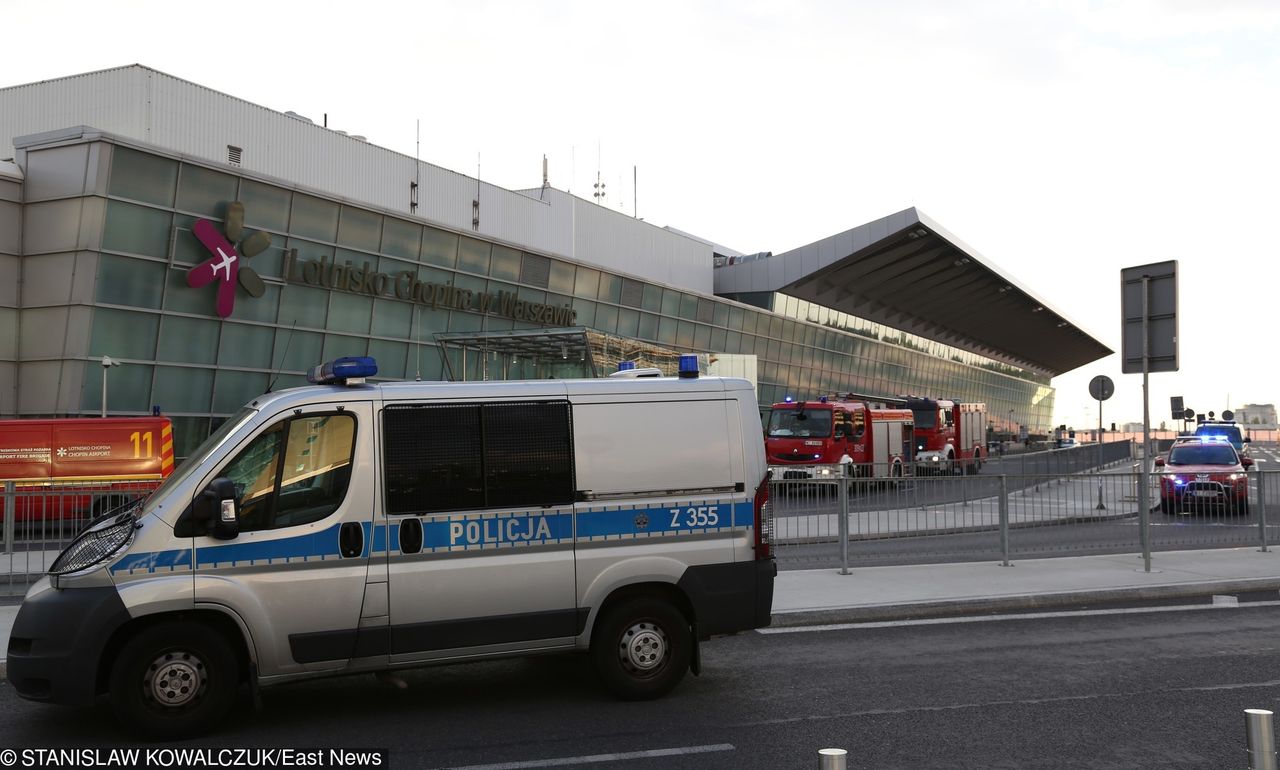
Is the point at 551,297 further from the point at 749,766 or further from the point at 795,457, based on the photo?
the point at 749,766

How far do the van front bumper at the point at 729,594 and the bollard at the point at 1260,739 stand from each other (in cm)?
389

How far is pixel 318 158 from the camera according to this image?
4250 centimetres

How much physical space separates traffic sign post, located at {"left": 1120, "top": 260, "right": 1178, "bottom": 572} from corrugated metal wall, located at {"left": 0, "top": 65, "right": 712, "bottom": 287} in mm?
23407

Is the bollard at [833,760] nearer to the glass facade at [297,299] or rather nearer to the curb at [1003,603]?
the curb at [1003,603]

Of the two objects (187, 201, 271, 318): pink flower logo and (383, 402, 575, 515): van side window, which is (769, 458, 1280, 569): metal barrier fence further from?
(187, 201, 271, 318): pink flower logo

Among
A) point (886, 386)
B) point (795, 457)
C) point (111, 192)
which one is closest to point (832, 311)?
point (886, 386)

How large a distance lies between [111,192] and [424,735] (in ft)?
78.2

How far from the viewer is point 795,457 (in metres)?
30.3

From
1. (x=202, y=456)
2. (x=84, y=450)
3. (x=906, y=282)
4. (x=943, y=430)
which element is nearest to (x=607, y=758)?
(x=202, y=456)

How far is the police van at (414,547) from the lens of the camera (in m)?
6.46

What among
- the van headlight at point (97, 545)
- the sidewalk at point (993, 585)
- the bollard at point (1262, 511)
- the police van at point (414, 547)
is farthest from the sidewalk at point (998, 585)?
the van headlight at point (97, 545)

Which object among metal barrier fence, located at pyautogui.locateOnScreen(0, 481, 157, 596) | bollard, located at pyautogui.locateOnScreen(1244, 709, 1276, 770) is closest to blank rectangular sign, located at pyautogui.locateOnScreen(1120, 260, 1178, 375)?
bollard, located at pyautogui.locateOnScreen(1244, 709, 1276, 770)

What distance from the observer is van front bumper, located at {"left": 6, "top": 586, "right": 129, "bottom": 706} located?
20.6 feet

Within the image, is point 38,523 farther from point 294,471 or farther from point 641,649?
point 641,649
